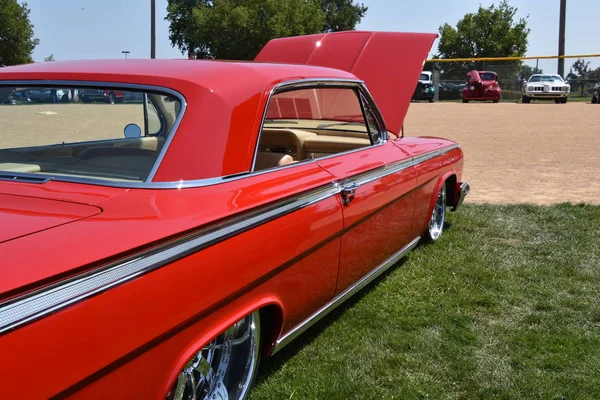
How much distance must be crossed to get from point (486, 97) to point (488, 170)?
2072 cm

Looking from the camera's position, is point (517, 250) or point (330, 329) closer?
point (330, 329)

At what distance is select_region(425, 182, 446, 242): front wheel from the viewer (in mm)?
4570

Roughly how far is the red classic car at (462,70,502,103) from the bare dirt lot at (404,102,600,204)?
10064 mm

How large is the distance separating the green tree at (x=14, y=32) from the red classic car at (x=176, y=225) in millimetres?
36271

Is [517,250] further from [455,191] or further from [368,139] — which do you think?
[368,139]

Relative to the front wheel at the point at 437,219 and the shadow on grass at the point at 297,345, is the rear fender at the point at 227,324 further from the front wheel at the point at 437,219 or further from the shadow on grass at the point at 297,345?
the front wheel at the point at 437,219

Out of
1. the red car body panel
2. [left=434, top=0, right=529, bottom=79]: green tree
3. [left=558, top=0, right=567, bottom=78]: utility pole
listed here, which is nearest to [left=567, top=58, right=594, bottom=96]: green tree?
[left=558, top=0, right=567, bottom=78]: utility pole

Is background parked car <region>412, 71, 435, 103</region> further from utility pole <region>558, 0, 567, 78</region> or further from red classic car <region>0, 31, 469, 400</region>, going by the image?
red classic car <region>0, 31, 469, 400</region>

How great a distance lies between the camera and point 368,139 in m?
3.76

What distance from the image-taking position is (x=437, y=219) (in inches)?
186

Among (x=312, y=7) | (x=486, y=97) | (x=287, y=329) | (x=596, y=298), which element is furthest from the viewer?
(x=312, y=7)

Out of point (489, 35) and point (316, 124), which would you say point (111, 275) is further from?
point (489, 35)

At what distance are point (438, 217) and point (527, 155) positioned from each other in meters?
5.65

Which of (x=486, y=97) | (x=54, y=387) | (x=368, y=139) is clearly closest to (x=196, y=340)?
(x=54, y=387)
